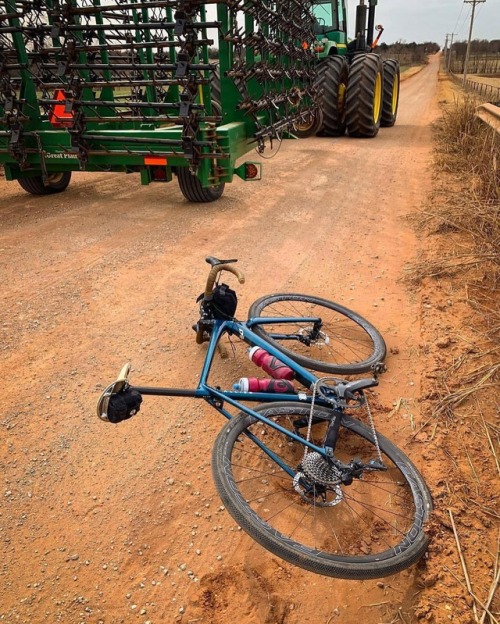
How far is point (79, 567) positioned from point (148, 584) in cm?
27

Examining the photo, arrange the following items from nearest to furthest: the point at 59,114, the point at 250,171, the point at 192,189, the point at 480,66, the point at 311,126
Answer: the point at 59,114 < the point at 250,171 < the point at 192,189 < the point at 311,126 < the point at 480,66

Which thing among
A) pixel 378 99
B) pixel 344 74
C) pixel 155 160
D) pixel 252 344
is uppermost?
pixel 344 74

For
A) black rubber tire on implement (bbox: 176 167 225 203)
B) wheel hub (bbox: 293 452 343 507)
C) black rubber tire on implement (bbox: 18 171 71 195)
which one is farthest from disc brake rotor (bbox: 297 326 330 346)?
black rubber tire on implement (bbox: 18 171 71 195)

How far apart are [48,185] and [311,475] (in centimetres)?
564

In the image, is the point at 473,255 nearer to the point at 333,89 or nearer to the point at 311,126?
the point at 333,89

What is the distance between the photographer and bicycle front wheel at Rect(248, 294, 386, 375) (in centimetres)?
282

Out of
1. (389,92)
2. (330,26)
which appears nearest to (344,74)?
(330,26)

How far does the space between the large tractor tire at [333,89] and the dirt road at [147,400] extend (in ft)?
14.5

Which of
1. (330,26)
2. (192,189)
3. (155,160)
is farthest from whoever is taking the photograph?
(330,26)

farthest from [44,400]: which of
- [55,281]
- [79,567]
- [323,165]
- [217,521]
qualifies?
[323,165]

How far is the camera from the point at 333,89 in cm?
970

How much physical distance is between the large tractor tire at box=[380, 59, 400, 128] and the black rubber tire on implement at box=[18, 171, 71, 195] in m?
8.77

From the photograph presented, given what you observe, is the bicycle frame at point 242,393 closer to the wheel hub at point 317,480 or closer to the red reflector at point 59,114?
the wheel hub at point 317,480

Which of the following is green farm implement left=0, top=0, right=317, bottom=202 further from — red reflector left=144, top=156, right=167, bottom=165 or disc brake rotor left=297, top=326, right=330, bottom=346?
disc brake rotor left=297, top=326, right=330, bottom=346
